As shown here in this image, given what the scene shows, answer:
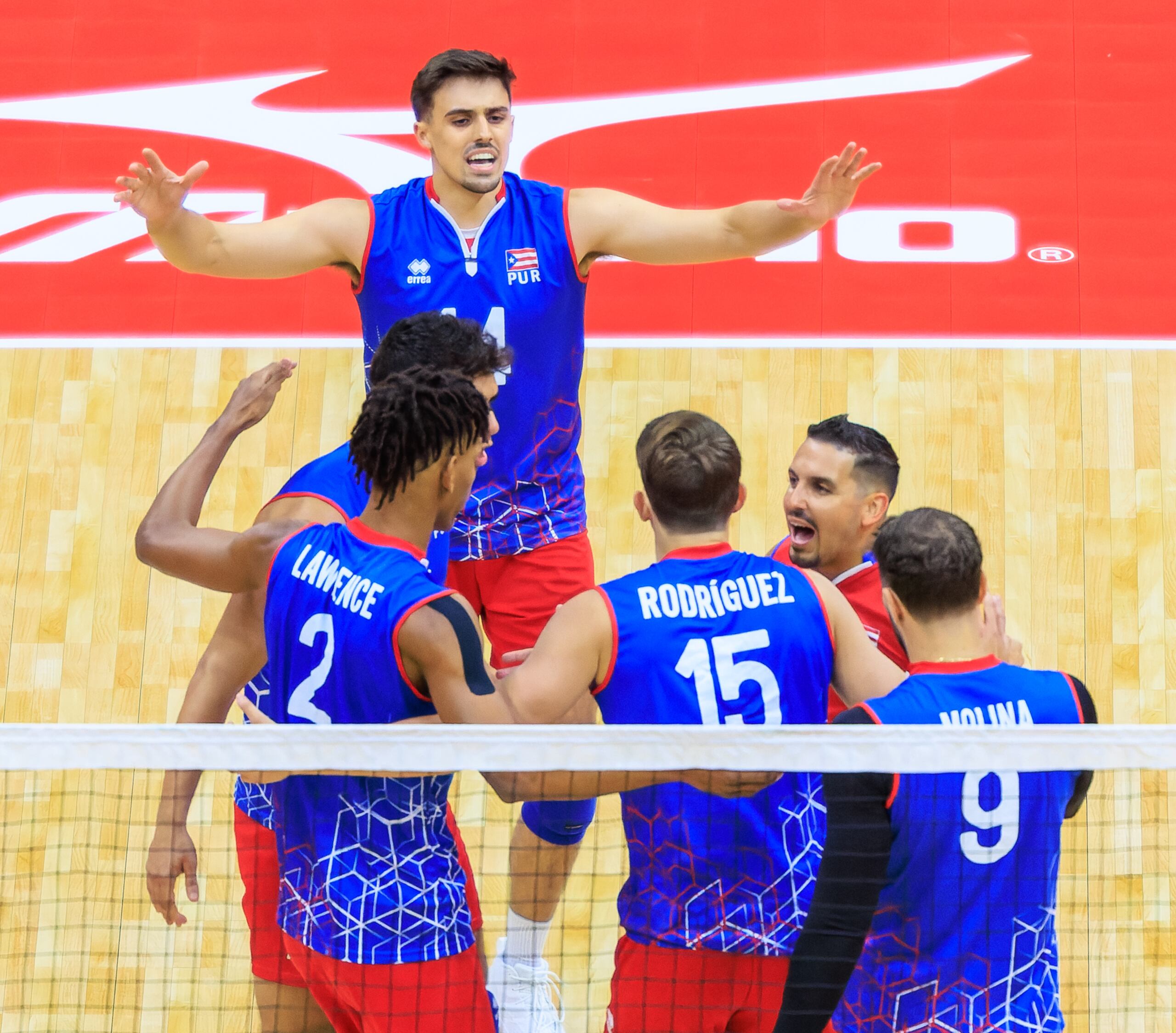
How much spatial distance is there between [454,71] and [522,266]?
2.39ft

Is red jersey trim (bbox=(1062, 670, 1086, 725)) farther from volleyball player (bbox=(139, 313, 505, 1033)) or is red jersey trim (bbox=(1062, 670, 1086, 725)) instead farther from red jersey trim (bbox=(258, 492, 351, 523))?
red jersey trim (bbox=(258, 492, 351, 523))

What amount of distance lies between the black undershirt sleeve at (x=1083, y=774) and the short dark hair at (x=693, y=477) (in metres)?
0.91

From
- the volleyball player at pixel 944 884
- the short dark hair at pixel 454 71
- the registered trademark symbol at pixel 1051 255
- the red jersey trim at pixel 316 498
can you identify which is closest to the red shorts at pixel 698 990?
the volleyball player at pixel 944 884

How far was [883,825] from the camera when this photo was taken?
2.93 metres

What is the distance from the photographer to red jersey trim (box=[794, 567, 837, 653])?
3307 millimetres

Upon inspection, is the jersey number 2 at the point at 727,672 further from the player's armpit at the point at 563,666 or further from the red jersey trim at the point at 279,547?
the red jersey trim at the point at 279,547

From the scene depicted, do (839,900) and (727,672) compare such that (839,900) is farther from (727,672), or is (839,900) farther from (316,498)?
(316,498)

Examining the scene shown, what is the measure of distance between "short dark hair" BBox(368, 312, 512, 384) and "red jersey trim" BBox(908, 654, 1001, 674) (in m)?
1.41

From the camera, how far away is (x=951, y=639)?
123 inches

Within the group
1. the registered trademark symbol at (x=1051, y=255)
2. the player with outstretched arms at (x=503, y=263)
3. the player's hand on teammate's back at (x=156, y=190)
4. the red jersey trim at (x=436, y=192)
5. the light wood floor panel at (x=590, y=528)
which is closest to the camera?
the player's hand on teammate's back at (x=156, y=190)

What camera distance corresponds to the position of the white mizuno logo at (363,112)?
7344mm

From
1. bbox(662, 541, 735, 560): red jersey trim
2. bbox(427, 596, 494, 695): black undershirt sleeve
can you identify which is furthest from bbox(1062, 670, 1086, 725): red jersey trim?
bbox(427, 596, 494, 695): black undershirt sleeve

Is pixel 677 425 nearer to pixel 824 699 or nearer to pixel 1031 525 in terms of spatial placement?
pixel 824 699

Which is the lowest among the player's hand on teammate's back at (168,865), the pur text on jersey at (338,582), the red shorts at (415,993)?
the red shorts at (415,993)
